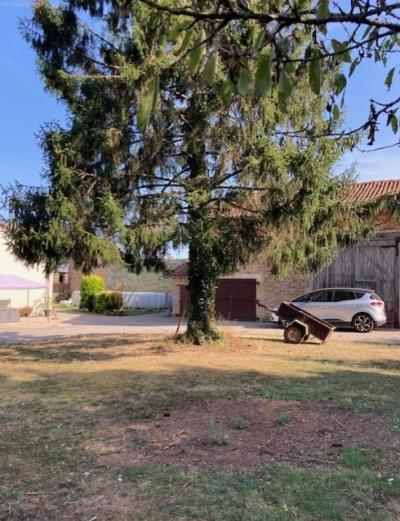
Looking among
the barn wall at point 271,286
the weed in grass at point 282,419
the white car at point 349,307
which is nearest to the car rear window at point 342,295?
the white car at point 349,307

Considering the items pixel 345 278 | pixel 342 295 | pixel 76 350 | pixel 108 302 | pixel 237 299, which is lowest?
pixel 76 350

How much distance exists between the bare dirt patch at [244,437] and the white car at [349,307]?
547 inches

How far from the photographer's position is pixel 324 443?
5.39m

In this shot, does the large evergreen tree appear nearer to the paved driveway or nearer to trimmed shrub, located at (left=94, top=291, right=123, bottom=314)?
the paved driveway

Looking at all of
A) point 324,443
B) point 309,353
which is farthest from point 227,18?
point 309,353

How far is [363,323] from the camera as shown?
2012 cm

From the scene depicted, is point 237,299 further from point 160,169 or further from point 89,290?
point 160,169

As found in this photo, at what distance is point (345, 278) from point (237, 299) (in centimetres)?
562

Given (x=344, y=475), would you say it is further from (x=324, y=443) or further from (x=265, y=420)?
(x=265, y=420)

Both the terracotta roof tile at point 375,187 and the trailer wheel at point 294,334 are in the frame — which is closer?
the trailer wheel at point 294,334

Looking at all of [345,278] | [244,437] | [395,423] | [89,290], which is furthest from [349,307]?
[89,290]

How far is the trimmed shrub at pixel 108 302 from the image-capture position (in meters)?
32.9

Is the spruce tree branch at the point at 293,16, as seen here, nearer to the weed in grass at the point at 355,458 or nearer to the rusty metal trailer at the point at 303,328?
the weed in grass at the point at 355,458

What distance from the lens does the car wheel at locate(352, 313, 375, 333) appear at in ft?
65.6
